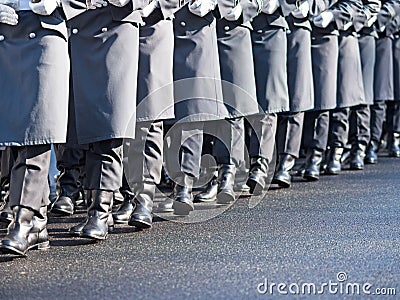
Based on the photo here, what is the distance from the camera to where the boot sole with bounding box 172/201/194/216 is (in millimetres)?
6398

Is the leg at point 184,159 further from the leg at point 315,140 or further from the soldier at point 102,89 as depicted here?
the leg at point 315,140

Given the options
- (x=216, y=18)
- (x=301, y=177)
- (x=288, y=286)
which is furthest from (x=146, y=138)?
(x=301, y=177)

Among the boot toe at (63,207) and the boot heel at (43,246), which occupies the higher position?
the boot heel at (43,246)

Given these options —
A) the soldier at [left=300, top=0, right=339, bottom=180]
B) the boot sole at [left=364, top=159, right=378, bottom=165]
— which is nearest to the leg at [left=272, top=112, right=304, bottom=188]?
the soldier at [left=300, top=0, right=339, bottom=180]

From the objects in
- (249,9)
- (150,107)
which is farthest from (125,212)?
(249,9)

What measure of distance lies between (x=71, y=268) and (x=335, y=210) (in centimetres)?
223

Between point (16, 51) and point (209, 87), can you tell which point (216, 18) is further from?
point (16, 51)

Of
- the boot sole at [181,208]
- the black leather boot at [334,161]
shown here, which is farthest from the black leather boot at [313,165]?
the boot sole at [181,208]

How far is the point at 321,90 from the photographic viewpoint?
8430mm

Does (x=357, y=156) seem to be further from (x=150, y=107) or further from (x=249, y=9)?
(x=150, y=107)

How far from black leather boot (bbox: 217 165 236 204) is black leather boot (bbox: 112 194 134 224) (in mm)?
841

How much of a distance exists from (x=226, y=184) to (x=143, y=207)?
1277mm

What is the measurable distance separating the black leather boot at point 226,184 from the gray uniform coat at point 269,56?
616mm

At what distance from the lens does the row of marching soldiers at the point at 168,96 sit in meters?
5.11
